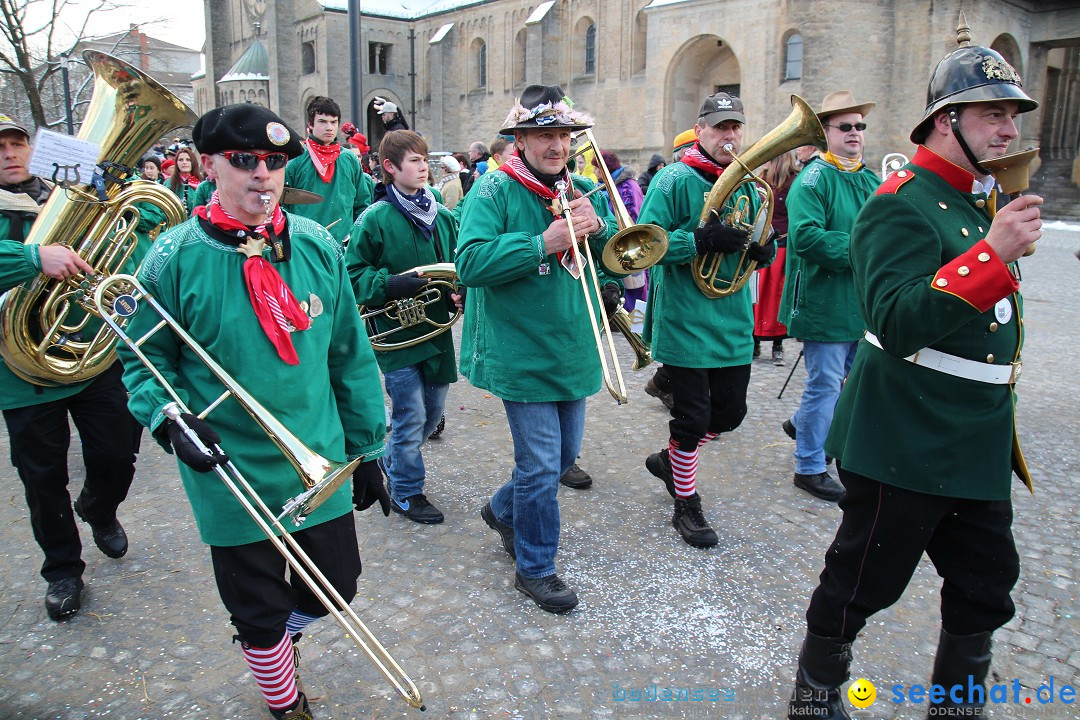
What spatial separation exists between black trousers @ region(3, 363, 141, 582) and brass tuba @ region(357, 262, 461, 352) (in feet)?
4.41

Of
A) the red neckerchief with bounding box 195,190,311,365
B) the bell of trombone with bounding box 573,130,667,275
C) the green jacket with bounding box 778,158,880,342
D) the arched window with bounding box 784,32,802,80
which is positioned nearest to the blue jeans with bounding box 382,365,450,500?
the bell of trombone with bounding box 573,130,667,275

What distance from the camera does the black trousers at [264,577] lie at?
8.27 ft

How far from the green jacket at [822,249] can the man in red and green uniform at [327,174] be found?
3.40m

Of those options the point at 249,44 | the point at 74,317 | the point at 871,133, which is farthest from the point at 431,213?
the point at 249,44

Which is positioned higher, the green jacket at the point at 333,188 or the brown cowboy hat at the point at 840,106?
the brown cowboy hat at the point at 840,106

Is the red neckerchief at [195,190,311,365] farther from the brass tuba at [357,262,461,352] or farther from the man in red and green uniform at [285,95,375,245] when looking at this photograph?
the man in red and green uniform at [285,95,375,245]

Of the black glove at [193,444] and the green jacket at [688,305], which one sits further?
the green jacket at [688,305]

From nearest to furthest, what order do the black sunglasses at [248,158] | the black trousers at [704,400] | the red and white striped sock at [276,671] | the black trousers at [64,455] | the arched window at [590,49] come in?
the black sunglasses at [248,158] → the red and white striped sock at [276,671] → the black trousers at [64,455] → the black trousers at [704,400] → the arched window at [590,49]

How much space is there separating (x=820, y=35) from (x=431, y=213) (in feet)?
92.6

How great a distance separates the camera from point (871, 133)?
28.7 metres

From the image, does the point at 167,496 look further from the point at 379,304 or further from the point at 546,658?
the point at 546,658

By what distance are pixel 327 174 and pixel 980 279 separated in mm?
5152

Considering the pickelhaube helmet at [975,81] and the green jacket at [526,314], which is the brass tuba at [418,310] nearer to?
the green jacket at [526,314]

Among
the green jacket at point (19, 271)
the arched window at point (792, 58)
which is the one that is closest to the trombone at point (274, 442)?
the green jacket at point (19, 271)
